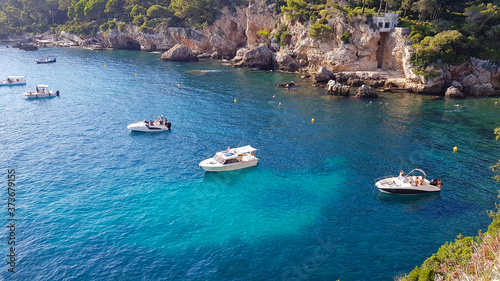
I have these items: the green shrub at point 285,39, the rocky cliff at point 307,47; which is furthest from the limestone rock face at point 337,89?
the green shrub at point 285,39

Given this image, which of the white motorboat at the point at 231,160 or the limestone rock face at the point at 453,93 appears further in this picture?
the limestone rock face at the point at 453,93

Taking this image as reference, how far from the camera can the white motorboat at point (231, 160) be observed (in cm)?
4636

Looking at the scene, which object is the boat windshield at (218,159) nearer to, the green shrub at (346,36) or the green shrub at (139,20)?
the green shrub at (346,36)

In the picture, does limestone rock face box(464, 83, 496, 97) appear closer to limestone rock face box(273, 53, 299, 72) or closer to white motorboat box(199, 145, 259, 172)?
limestone rock face box(273, 53, 299, 72)

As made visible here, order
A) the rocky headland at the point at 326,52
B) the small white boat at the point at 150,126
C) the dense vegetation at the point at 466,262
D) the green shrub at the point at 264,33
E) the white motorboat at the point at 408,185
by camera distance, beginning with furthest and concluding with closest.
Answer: the green shrub at the point at 264,33
the rocky headland at the point at 326,52
the small white boat at the point at 150,126
the white motorboat at the point at 408,185
the dense vegetation at the point at 466,262

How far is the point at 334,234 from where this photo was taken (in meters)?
33.2

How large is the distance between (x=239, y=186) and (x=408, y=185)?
2019cm

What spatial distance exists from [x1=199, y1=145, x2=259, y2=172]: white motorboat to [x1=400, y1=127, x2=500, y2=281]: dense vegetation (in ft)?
88.7

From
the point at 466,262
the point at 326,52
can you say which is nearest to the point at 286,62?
the point at 326,52

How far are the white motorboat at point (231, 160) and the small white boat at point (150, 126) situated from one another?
16730mm

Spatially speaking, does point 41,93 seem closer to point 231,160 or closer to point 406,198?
point 231,160

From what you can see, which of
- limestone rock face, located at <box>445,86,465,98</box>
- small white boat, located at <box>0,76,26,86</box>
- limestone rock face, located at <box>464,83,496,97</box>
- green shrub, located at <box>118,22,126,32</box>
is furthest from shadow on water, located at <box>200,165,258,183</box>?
green shrub, located at <box>118,22,126,32</box>

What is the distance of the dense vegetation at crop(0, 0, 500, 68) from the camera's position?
82.1 meters

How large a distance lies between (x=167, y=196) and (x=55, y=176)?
1579cm
